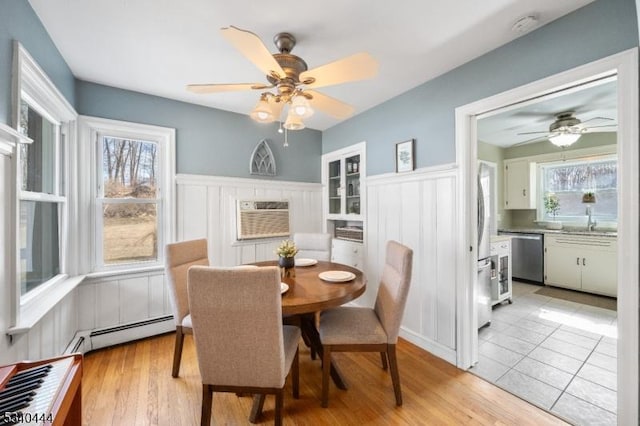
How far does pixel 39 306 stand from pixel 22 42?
1.52 metres

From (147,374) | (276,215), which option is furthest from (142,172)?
(147,374)

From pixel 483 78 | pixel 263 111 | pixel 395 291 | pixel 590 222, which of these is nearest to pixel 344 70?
pixel 263 111

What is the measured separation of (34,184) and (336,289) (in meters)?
2.18

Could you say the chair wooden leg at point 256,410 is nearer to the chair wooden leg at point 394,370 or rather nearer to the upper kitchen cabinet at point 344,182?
the chair wooden leg at point 394,370

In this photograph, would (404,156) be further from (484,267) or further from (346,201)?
(484,267)

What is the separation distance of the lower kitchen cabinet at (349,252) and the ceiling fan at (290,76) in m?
1.82

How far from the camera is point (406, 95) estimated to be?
106 inches

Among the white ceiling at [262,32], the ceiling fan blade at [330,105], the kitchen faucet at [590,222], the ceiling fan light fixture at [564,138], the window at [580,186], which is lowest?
the kitchen faucet at [590,222]

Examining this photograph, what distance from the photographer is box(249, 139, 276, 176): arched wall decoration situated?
11.1 feet

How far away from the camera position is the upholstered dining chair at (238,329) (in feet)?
4.20

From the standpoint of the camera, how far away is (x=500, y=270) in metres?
3.41

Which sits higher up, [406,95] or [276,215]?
[406,95]

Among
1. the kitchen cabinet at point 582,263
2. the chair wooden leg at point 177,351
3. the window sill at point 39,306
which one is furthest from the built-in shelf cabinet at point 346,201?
the kitchen cabinet at point 582,263

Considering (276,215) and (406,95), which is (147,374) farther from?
(406,95)
